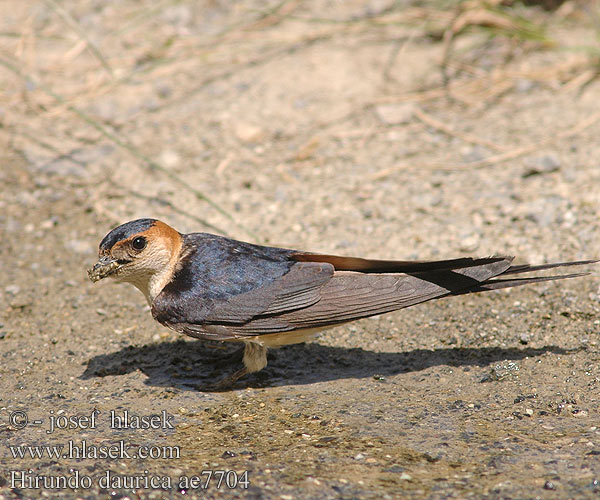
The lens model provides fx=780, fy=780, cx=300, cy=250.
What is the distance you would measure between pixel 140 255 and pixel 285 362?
1.04 m

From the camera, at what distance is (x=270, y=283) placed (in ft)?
12.6

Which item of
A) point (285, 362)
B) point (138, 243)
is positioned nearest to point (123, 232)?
point (138, 243)

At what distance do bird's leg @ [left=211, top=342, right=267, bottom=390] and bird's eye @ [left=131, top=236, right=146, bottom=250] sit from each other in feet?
2.44

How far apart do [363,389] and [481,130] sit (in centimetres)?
285

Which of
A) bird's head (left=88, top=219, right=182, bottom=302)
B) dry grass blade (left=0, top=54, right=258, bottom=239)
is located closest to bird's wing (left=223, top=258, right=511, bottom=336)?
bird's head (left=88, top=219, right=182, bottom=302)

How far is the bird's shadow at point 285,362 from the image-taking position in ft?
13.3

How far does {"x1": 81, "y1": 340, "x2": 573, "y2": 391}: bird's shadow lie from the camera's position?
4.07 meters

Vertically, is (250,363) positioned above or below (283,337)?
below

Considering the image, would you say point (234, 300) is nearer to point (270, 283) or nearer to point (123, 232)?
point (270, 283)

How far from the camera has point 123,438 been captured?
350cm

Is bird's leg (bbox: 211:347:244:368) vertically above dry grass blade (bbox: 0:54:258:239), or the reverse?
dry grass blade (bbox: 0:54:258:239)

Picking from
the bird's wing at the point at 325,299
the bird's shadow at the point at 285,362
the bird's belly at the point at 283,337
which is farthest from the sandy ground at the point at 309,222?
the bird's wing at the point at 325,299

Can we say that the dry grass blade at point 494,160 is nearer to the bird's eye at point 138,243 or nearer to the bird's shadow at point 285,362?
the bird's shadow at point 285,362

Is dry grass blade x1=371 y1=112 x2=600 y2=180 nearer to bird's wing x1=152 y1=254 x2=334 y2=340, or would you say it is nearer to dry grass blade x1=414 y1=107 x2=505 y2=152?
dry grass blade x1=414 y1=107 x2=505 y2=152
